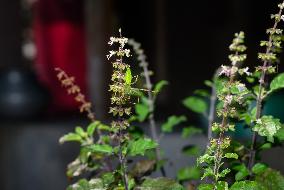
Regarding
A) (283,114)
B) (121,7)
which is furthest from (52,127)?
(121,7)

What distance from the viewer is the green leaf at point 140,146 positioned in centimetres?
104

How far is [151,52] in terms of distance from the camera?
5.50 metres

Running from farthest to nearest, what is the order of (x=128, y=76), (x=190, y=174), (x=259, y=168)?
(x=190, y=174) < (x=259, y=168) < (x=128, y=76)

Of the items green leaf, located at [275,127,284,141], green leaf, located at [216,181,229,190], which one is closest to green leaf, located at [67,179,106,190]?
green leaf, located at [216,181,229,190]

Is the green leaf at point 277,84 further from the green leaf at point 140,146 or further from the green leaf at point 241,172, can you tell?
the green leaf at point 140,146

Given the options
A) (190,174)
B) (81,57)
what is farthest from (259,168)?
(81,57)

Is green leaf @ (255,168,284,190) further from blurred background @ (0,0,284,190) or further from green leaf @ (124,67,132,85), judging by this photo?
blurred background @ (0,0,284,190)

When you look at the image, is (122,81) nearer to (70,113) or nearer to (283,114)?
(283,114)

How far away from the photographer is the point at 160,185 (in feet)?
3.50

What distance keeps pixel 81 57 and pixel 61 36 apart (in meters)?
0.31

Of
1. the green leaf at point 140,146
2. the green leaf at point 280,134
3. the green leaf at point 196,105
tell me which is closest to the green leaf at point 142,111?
the green leaf at point 196,105

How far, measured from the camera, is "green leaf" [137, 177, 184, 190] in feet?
3.43

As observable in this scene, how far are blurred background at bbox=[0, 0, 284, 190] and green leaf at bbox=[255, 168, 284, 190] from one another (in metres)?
1.78

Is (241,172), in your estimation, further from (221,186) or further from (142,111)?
(142,111)
